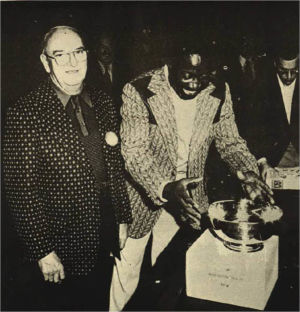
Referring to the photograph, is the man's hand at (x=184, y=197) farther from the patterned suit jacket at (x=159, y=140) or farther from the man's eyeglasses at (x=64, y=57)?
the man's eyeglasses at (x=64, y=57)

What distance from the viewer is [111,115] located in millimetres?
2002

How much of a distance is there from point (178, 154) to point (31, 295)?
102cm

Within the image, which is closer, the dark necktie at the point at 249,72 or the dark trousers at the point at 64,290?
the dark necktie at the point at 249,72

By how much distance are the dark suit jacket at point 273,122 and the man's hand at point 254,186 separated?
5.9 inches

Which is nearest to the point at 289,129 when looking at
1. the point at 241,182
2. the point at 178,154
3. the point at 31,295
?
the point at 241,182

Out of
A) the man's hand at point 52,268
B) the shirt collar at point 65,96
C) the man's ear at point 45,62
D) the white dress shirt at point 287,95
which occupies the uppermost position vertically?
the man's ear at point 45,62

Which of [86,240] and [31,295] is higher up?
[86,240]

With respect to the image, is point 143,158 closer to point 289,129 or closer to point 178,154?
point 178,154

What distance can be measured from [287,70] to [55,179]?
120 cm

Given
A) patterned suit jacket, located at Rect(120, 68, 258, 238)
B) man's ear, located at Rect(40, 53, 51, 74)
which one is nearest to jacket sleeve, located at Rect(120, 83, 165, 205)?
patterned suit jacket, located at Rect(120, 68, 258, 238)

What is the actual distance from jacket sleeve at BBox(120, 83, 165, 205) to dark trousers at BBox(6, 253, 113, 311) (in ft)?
1.41

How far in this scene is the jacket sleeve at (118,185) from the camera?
2002 millimetres

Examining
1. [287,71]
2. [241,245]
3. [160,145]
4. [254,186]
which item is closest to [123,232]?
[160,145]

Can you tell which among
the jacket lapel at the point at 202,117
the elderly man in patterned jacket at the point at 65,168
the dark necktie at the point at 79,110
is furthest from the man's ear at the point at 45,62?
the jacket lapel at the point at 202,117
